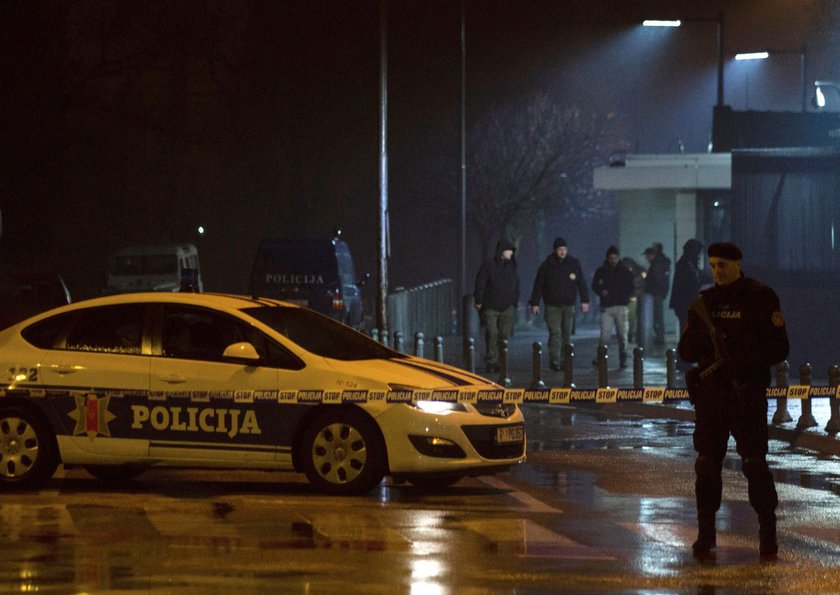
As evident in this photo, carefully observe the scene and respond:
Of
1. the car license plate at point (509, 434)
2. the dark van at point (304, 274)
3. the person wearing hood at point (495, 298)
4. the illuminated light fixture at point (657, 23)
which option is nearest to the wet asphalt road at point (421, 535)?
the car license plate at point (509, 434)

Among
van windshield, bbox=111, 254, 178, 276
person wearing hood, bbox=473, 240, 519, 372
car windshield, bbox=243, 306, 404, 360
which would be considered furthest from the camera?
van windshield, bbox=111, 254, 178, 276

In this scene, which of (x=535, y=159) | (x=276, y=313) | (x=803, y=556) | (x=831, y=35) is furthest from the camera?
(x=535, y=159)

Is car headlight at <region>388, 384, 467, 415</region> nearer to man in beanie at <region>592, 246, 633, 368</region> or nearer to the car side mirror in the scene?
the car side mirror

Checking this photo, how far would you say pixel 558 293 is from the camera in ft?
77.9

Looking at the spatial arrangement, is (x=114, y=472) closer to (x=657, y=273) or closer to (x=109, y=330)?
(x=109, y=330)

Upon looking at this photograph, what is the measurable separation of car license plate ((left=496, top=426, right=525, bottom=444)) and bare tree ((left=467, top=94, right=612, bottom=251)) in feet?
146

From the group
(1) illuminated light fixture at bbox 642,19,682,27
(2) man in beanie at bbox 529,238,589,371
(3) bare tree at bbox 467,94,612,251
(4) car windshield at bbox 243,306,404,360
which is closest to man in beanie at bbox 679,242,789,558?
(4) car windshield at bbox 243,306,404,360

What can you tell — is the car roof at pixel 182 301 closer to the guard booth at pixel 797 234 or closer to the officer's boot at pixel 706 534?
the officer's boot at pixel 706 534

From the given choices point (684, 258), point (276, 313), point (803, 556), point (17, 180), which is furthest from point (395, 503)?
point (17, 180)

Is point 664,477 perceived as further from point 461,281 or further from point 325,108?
point 325,108

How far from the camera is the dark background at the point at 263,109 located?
1820 inches

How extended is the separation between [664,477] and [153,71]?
38801 millimetres

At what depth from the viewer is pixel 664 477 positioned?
12414mm

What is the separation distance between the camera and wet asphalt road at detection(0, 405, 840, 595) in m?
8.12
